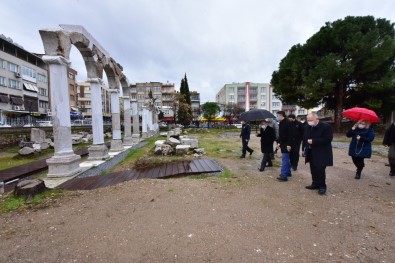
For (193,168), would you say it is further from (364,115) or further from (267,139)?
(364,115)

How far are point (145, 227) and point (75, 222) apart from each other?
117cm

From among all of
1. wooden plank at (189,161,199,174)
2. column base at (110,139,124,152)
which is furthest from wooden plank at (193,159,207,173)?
column base at (110,139,124,152)

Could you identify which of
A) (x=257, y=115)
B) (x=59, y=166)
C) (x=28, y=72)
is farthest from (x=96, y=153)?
(x=28, y=72)

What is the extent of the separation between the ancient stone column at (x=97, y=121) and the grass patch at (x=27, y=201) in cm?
452

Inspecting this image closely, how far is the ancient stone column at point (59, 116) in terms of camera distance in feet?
20.9

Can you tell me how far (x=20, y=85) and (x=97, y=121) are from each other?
4024 centimetres

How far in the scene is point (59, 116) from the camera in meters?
6.45

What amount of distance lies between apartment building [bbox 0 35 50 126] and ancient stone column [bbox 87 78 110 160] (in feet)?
96.6

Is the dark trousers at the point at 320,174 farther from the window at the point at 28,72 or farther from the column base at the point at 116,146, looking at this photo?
the window at the point at 28,72

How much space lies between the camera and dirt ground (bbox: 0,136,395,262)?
2.64 metres

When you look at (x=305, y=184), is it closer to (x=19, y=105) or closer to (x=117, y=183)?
(x=117, y=183)

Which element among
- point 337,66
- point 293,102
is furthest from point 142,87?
point 337,66

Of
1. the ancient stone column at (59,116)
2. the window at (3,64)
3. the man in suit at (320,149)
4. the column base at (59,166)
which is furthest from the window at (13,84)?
the man in suit at (320,149)

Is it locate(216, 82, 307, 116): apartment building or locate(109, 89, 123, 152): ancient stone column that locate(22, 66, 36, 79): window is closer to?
locate(109, 89, 123, 152): ancient stone column
